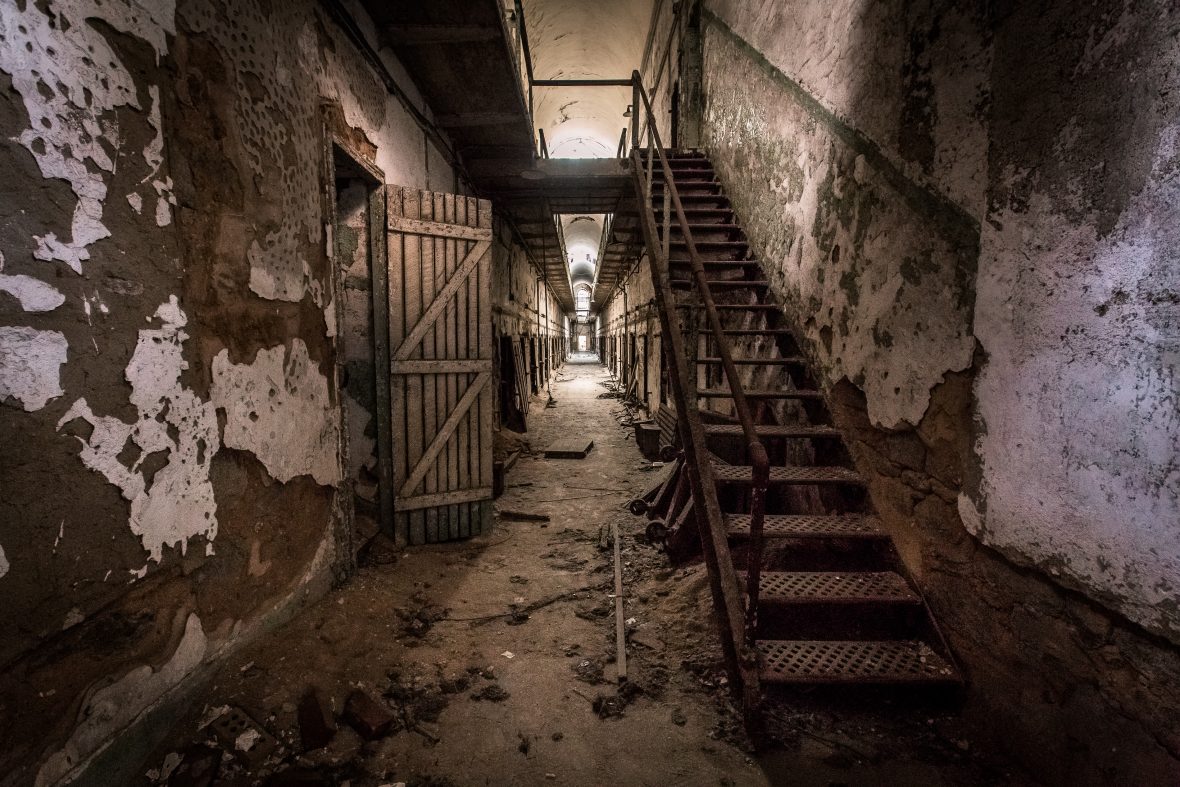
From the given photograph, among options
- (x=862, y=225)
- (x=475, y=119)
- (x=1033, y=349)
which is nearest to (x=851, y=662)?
(x=1033, y=349)

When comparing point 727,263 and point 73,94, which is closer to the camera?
point 73,94

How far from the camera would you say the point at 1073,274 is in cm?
191

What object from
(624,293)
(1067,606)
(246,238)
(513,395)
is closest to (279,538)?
(246,238)

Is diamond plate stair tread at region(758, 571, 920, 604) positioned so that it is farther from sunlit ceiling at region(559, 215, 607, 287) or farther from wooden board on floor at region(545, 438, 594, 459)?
sunlit ceiling at region(559, 215, 607, 287)

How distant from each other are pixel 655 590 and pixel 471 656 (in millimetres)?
1483

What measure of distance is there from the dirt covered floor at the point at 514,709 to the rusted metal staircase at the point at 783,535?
10.5 inches

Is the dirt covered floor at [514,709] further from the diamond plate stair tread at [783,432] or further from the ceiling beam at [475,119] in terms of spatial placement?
the ceiling beam at [475,119]

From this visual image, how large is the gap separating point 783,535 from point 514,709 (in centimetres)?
181

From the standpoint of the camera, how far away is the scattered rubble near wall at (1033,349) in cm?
167

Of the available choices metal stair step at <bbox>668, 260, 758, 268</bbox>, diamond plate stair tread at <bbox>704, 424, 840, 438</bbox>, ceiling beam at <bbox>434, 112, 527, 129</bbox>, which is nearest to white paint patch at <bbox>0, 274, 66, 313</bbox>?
diamond plate stair tread at <bbox>704, 424, 840, 438</bbox>

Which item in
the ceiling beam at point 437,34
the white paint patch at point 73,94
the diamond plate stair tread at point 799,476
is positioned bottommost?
the diamond plate stair tread at point 799,476

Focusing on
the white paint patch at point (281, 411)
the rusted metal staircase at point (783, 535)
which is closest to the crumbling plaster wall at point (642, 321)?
the rusted metal staircase at point (783, 535)

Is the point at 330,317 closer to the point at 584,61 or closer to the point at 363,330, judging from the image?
the point at 363,330

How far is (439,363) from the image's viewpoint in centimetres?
455
